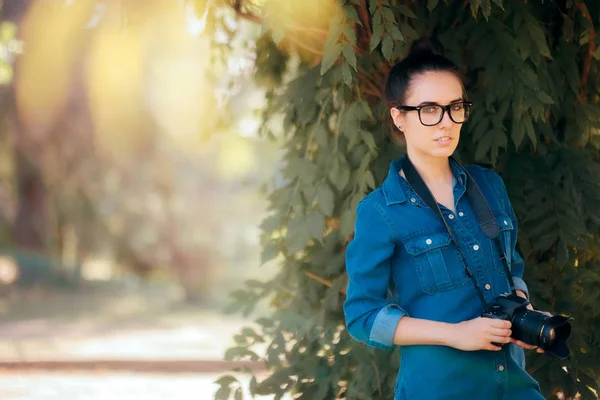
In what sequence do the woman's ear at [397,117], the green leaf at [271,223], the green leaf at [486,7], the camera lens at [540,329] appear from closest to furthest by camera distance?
the camera lens at [540,329] < the woman's ear at [397,117] < the green leaf at [486,7] < the green leaf at [271,223]

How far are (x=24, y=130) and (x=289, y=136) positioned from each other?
15271 mm

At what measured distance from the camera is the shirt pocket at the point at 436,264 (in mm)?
2521

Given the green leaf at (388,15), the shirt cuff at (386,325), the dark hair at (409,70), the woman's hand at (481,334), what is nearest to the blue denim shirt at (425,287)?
the shirt cuff at (386,325)

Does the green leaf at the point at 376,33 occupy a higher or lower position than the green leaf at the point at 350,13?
lower

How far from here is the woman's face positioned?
2.57m

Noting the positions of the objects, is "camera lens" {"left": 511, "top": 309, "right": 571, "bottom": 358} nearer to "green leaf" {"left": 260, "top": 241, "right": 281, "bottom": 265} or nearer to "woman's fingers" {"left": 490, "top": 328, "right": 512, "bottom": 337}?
"woman's fingers" {"left": 490, "top": 328, "right": 512, "bottom": 337}

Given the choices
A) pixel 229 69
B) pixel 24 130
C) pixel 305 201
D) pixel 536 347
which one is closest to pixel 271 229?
pixel 305 201

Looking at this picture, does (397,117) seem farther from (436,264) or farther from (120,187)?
(120,187)

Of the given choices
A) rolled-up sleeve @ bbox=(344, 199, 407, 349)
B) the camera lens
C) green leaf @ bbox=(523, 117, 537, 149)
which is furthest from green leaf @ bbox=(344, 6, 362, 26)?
the camera lens

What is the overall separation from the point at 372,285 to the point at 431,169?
1.37 feet

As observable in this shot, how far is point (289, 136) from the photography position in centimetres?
471

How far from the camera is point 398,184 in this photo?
2596 millimetres

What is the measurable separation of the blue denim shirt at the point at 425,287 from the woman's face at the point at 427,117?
0.14 meters

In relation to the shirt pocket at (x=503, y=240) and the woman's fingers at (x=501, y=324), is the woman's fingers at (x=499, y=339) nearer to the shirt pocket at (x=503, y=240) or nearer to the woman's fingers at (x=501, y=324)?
the woman's fingers at (x=501, y=324)
